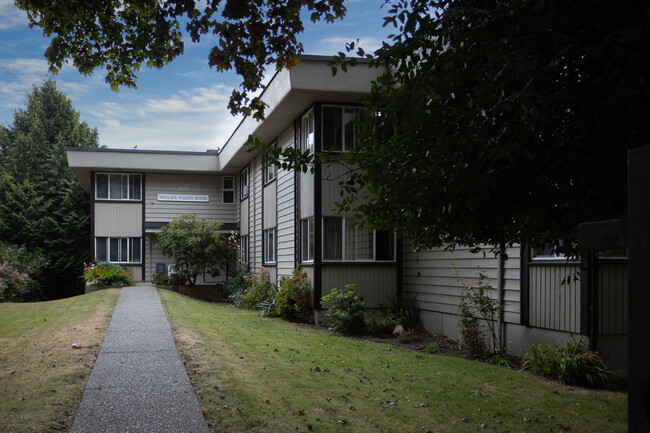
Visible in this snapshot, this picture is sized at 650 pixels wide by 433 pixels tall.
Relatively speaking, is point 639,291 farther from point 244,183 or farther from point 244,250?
point 244,183

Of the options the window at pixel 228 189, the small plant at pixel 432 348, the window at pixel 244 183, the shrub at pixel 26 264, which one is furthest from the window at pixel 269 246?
the shrub at pixel 26 264

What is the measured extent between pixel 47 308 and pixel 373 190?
46.0ft

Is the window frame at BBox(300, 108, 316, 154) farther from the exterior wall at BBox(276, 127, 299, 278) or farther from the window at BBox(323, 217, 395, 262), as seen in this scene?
the window at BBox(323, 217, 395, 262)

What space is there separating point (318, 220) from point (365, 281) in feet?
6.26

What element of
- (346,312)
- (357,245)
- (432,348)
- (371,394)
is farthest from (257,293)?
(371,394)

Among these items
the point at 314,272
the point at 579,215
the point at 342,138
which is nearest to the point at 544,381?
the point at 579,215

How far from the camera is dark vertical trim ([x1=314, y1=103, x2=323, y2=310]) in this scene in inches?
551

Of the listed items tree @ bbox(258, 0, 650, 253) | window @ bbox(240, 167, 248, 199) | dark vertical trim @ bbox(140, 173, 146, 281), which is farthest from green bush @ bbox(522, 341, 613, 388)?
dark vertical trim @ bbox(140, 173, 146, 281)

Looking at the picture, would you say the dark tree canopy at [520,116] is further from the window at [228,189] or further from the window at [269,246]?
the window at [228,189]

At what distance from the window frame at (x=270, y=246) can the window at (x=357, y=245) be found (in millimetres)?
4718

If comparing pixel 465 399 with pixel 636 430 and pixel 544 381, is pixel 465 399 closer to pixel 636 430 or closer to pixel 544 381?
pixel 544 381

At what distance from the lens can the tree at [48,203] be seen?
1245 inches

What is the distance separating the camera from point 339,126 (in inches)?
561

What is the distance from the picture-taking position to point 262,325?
13508 millimetres
